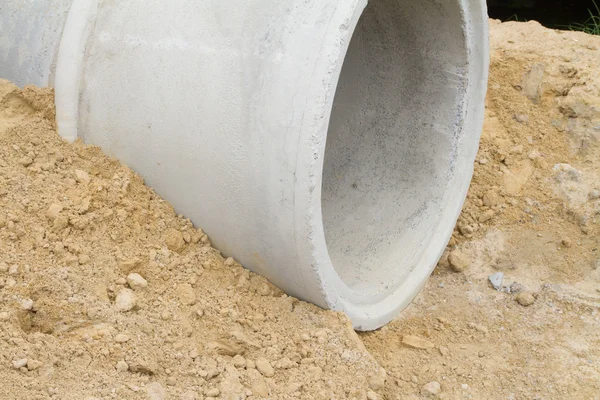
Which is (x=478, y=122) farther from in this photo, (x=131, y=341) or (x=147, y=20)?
(x=131, y=341)

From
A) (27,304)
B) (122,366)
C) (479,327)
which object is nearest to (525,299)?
(479,327)

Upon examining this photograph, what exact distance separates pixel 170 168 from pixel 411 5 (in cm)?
127

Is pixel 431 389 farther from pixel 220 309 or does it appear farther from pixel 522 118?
pixel 522 118

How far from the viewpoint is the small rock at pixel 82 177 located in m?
2.54

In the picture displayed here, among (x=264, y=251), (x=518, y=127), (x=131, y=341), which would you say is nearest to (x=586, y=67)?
(x=518, y=127)

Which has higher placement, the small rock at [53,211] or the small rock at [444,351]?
the small rock at [53,211]

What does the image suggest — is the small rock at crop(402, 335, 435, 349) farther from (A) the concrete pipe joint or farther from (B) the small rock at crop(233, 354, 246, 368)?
(B) the small rock at crop(233, 354, 246, 368)

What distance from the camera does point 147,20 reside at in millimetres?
2508

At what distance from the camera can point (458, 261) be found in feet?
11.0

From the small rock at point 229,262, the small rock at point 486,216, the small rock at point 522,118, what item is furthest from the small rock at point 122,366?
the small rock at point 522,118

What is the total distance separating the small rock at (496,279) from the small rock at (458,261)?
0.45 ft

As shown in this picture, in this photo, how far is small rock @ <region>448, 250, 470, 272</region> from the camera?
3.35 meters

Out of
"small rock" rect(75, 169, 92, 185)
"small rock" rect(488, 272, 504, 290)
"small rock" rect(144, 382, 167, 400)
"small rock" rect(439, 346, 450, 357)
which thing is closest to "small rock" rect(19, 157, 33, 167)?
"small rock" rect(75, 169, 92, 185)

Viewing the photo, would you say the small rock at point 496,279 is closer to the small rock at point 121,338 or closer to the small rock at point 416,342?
the small rock at point 416,342
